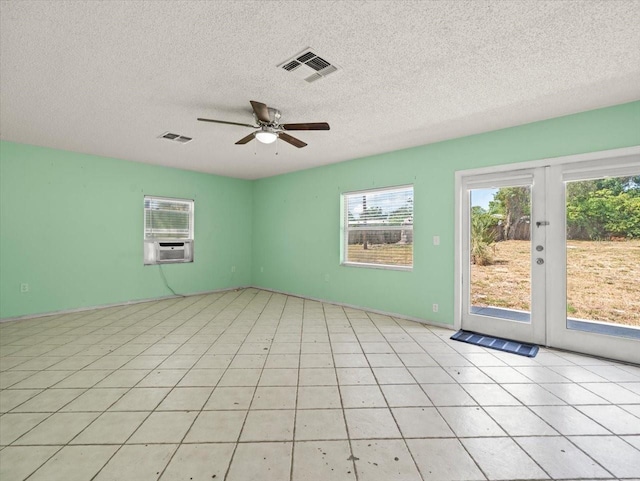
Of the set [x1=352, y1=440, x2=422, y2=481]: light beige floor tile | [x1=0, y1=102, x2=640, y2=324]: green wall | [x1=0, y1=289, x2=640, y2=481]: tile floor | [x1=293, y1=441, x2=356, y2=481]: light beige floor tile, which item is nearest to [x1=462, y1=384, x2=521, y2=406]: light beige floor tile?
[x1=0, y1=289, x2=640, y2=481]: tile floor

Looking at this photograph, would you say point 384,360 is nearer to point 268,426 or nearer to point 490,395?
point 490,395

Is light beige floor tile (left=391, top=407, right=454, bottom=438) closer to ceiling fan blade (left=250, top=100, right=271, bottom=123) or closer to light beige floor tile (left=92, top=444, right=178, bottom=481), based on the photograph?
light beige floor tile (left=92, top=444, right=178, bottom=481)

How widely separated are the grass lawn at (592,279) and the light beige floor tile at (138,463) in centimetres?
375

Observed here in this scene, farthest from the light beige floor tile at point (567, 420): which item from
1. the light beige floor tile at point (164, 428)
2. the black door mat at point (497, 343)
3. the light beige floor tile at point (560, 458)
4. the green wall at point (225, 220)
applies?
the light beige floor tile at point (164, 428)

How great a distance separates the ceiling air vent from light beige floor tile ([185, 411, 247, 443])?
2.60 meters

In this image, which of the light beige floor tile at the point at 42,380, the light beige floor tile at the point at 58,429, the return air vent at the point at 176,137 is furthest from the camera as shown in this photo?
the return air vent at the point at 176,137

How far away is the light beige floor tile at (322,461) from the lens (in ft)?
4.94

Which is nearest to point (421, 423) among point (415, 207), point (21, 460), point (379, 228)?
point (21, 460)

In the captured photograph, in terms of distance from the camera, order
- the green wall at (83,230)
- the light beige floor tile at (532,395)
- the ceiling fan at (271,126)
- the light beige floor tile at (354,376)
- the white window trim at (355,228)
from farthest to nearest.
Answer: the white window trim at (355,228), the green wall at (83,230), the ceiling fan at (271,126), the light beige floor tile at (354,376), the light beige floor tile at (532,395)

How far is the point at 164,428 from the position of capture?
187 cm

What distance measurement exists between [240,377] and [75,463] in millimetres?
1161

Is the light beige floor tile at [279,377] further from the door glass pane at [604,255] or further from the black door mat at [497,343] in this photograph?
the door glass pane at [604,255]

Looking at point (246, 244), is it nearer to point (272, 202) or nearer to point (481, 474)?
point (272, 202)

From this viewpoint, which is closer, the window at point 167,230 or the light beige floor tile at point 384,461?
the light beige floor tile at point 384,461
